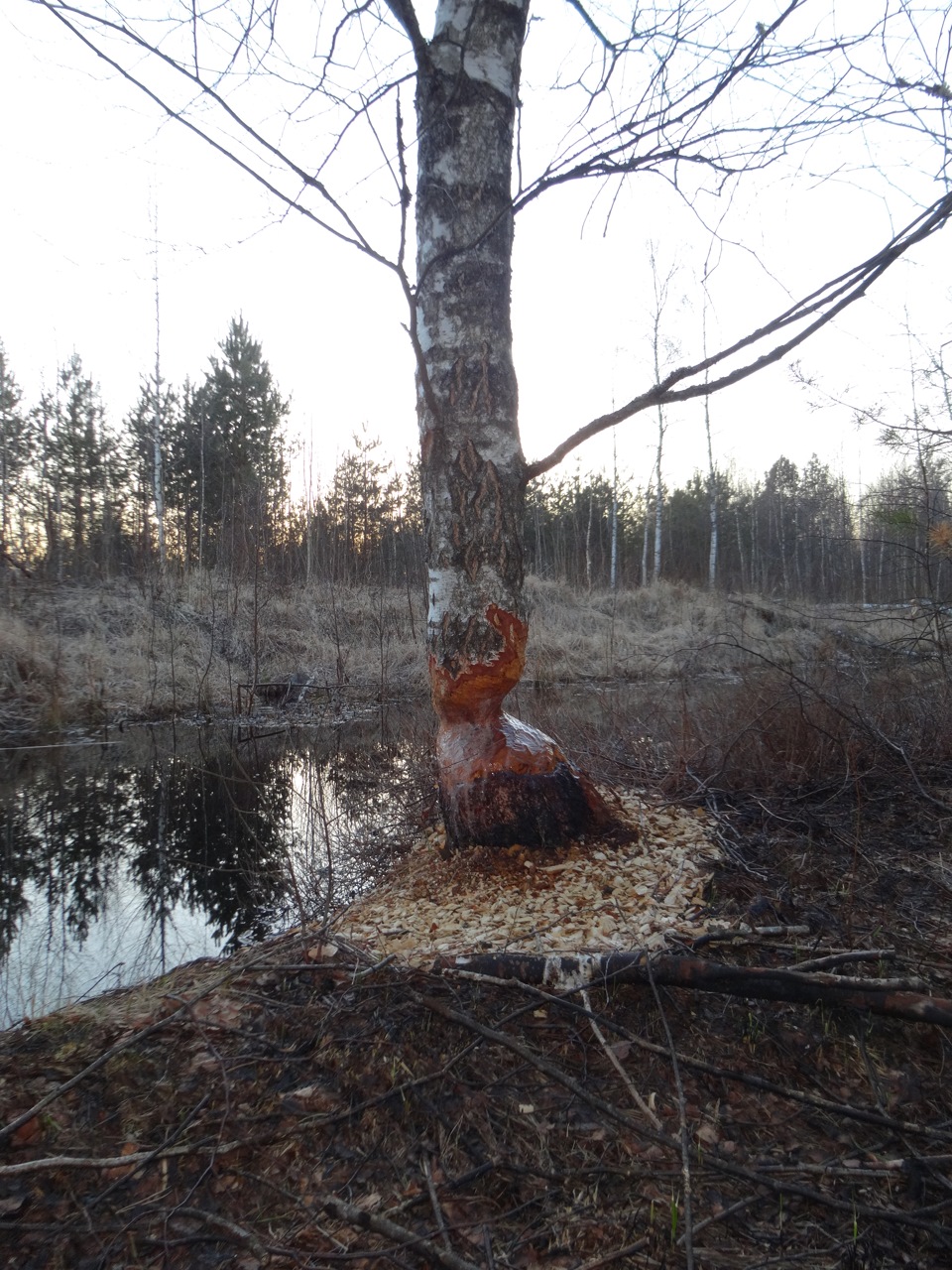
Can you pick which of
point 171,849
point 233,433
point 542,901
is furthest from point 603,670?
point 233,433

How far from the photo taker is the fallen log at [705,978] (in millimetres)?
1789

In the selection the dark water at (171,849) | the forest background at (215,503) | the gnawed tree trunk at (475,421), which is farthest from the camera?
the forest background at (215,503)

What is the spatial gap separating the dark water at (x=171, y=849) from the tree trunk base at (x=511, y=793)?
0.70 metres

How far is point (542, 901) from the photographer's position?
255cm

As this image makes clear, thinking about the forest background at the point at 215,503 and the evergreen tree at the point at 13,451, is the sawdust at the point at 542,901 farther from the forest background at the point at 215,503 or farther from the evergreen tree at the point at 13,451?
the evergreen tree at the point at 13,451

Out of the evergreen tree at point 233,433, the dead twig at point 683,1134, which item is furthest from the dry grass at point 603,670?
the evergreen tree at point 233,433

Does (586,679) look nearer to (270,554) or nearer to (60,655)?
(270,554)

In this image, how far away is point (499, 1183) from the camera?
4.90 feet

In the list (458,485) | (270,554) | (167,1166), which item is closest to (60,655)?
(270,554)

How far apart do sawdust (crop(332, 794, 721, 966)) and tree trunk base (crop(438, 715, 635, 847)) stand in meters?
0.08

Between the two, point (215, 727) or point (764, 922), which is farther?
point (215, 727)

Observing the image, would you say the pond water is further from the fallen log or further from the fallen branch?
the fallen branch

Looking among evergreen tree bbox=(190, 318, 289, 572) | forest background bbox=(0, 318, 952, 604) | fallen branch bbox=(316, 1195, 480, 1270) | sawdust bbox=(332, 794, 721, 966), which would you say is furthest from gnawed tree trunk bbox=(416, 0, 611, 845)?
evergreen tree bbox=(190, 318, 289, 572)

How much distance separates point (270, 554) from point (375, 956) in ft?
51.9
